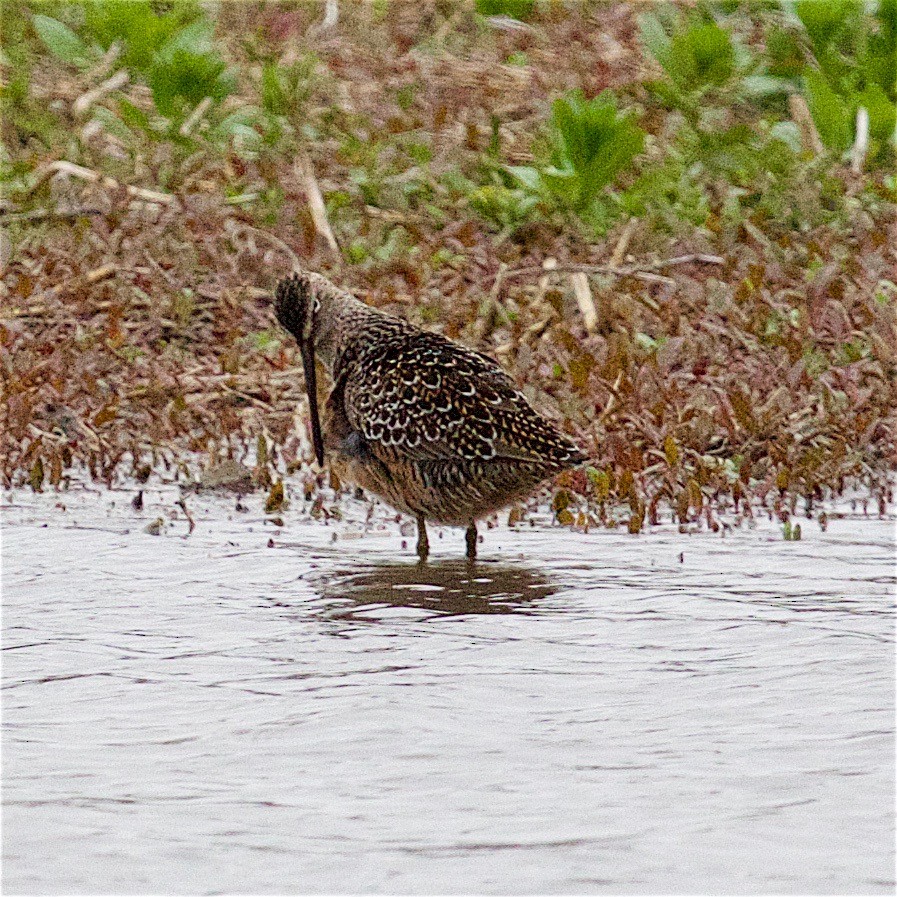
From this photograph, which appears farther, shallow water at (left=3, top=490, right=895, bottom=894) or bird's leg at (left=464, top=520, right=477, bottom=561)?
bird's leg at (left=464, top=520, right=477, bottom=561)

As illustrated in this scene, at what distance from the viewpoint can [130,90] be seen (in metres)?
12.7

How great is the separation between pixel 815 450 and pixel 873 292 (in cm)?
167

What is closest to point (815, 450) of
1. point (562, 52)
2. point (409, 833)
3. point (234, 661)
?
point (234, 661)

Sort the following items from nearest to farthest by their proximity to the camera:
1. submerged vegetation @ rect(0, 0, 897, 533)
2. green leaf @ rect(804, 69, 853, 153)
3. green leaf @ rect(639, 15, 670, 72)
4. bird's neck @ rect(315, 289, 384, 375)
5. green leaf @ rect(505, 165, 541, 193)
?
bird's neck @ rect(315, 289, 384, 375) → submerged vegetation @ rect(0, 0, 897, 533) → green leaf @ rect(505, 165, 541, 193) → green leaf @ rect(804, 69, 853, 153) → green leaf @ rect(639, 15, 670, 72)

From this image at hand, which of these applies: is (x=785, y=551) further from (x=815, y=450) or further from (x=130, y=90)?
(x=130, y=90)

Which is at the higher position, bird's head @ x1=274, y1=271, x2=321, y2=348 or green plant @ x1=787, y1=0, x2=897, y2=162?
green plant @ x1=787, y1=0, x2=897, y2=162

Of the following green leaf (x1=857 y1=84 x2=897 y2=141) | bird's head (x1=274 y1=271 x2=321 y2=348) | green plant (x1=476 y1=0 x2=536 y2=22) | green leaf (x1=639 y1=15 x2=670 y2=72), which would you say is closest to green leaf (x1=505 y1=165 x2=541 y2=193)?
green leaf (x1=639 y1=15 x2=670 y2=72)

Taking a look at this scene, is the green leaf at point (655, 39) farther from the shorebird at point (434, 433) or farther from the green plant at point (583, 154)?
the shorebird at point (434, 433)

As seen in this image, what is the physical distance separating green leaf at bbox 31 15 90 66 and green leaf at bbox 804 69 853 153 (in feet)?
16.2

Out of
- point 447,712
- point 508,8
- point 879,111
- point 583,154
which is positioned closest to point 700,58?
point 879,111

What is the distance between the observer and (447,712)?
15.7ft

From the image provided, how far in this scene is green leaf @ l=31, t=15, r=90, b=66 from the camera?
1250cm

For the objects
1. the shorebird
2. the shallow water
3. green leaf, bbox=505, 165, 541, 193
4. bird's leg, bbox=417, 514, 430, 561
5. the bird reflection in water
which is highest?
green leaf, bbox=505, 165, 541, 193

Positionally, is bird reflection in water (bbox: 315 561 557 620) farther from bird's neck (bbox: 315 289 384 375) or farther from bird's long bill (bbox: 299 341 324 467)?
bird's neck (bbox: 315 289 384 375)
